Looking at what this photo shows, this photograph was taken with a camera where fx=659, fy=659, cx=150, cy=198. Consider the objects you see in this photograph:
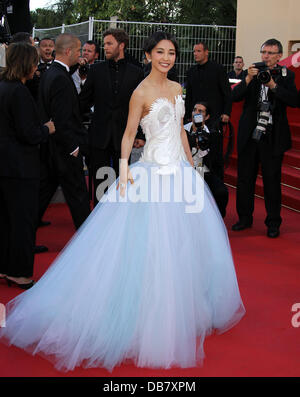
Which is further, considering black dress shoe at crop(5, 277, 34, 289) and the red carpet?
black dress shoe at crop(5, 277, 34, 289)

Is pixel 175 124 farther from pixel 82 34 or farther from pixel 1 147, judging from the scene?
pixel 82 34

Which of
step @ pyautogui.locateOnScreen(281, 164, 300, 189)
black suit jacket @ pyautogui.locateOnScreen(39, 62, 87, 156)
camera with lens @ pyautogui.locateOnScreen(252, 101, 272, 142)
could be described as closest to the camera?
black suit jacket @ pyautogui.locateOnScreen(39, 62, 87, 156)

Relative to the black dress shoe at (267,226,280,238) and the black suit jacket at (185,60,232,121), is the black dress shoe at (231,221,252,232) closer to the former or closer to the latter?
the black dress shoe at (267,226,280,238)

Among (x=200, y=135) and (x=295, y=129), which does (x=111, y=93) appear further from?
(x=295, y=129)

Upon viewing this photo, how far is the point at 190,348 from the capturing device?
342 centimetres

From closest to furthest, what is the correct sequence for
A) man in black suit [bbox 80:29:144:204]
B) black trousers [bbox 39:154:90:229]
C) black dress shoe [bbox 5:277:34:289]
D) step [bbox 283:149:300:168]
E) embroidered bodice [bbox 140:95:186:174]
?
embroidered bodice [bbox 140:95:186:174] → black dress shoe [bbox 5:277:34:289] → black trousers [bbox 39:154:90:229] → man in black suit [bbox 80:29:144:204] → step [bbox 283:149:300:168]

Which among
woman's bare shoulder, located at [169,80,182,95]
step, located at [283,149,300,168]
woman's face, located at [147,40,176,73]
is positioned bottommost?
step, located at [283,149,300,168]

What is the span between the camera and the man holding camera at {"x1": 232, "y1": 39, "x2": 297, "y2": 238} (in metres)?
6.37

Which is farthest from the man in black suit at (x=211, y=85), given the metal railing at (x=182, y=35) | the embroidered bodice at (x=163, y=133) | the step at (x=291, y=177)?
the metal railing at (x=182, y=35)

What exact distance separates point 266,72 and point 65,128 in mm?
2117

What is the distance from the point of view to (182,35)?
13438 mm

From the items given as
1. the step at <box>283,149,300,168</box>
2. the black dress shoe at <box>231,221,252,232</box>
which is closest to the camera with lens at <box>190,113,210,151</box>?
the black dress shoe at <box>231,221,252,232</box>

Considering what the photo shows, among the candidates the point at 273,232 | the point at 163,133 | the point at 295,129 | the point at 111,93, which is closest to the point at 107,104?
the point at 111,93

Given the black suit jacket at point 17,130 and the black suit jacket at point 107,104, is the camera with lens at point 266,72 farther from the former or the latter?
the black suit jacket at point 17,130
